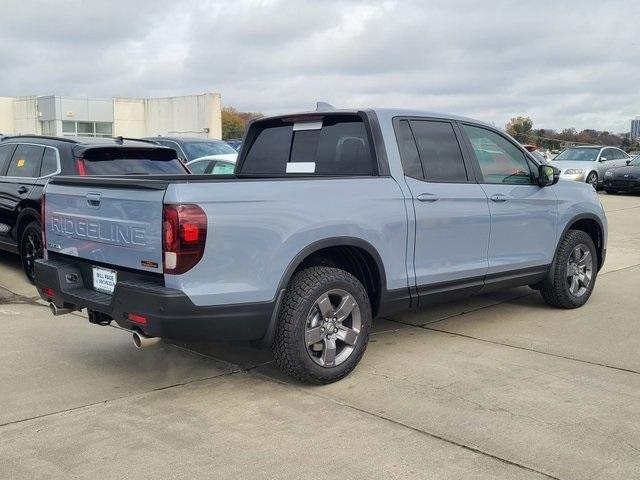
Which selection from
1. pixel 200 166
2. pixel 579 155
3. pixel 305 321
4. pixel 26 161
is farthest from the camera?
pixel 579 155

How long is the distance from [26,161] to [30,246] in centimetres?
110

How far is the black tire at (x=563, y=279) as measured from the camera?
248 inches

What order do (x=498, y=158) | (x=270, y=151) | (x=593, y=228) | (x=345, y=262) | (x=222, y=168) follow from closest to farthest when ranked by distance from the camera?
(x=345, y=262), (x=270, y=151), (x=498, y=158), (x=593, y=228), (x=222, y=168)

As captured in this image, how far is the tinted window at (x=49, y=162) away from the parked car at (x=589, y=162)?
17.3 m

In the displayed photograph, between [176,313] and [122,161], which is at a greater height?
[122,161]

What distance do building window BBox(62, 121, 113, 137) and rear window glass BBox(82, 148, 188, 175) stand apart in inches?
1787

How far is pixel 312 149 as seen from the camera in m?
5.34

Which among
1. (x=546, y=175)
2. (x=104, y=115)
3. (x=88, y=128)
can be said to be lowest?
(x=546, y=175)

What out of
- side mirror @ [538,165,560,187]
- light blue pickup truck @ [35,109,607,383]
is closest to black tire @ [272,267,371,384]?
light blue pickup truck @ [35,109,607,383]

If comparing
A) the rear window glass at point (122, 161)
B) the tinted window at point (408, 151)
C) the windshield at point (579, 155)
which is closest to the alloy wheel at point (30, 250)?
the rear window glass at point (122, 161)

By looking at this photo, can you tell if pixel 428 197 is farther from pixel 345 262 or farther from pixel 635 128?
pixel 635 128

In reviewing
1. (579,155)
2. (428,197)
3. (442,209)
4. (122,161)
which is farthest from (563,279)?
(579,155)

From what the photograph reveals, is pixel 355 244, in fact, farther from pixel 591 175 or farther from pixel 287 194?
pixel 591 175

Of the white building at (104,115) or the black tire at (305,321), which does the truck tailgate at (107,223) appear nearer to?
the black tire at (305,321)
